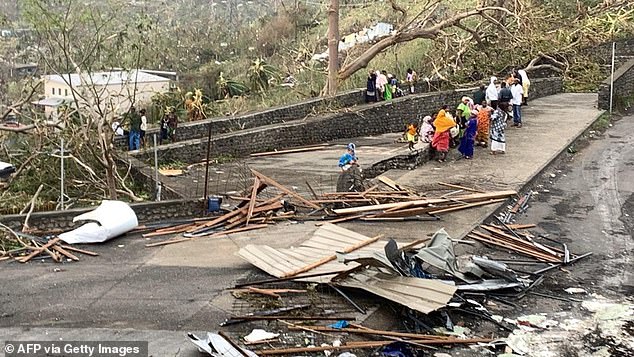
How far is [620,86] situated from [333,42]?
9.30 metres

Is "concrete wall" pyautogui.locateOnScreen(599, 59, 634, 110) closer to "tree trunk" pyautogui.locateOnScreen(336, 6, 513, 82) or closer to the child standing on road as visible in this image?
"tree trunk" pyautogui.locateOnScreen(336, 6, 513, 82)

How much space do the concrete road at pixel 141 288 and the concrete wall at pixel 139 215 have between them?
902mm

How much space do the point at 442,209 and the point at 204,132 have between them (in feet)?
29.9

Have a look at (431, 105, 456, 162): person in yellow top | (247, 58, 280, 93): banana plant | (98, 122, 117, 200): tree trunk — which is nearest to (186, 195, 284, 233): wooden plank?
(98, 122, 117, 200): tree trunk

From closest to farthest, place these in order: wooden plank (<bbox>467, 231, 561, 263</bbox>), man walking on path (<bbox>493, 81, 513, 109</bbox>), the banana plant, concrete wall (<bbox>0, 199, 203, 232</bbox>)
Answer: wooden plank (<bbox>467, 231, 561, 263</bbox>), concrete wall (<bbox>0, 199, 203, 232</bbox>), man walking on path (<bbox>493, 81, 513, 109</bbox>), the banana plant

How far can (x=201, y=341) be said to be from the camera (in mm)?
6914

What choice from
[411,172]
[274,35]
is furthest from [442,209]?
[274,35]

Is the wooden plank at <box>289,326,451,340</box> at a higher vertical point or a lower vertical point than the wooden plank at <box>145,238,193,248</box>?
lower

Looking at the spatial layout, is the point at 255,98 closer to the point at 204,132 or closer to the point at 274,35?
the point at 204,132

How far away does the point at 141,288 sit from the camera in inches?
351

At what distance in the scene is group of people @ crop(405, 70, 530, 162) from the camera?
16.3 m

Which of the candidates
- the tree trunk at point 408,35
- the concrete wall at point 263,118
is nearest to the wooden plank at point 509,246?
the concrete wall at point 263,118

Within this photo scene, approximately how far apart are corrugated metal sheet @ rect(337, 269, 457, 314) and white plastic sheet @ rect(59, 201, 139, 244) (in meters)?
4.14

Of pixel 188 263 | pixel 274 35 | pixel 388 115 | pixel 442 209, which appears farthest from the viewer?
pixel 274 35
